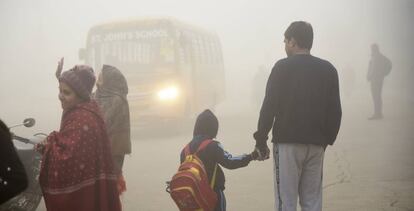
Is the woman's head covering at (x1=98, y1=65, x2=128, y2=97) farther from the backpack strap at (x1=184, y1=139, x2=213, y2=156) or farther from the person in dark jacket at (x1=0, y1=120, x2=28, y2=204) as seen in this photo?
the person in dark jacket at (x1=0, y1=120, x2=28, y2=204)

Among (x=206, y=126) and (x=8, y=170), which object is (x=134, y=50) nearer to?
(x=206, y=126)

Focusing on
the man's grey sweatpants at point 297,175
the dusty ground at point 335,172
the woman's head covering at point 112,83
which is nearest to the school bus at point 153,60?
the dusty ground at point 335,172

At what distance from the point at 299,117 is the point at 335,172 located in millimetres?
4799

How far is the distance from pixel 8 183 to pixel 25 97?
37.3m

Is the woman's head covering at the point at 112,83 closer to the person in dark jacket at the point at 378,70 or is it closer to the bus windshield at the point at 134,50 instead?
the bus windshield at the point at 134,50

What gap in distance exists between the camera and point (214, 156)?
415 centimetres

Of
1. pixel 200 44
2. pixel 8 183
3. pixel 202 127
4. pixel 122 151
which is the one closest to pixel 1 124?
pixel 8 183

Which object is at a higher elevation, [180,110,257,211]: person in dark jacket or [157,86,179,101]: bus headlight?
[180,110,257,211]: person in dark jacket

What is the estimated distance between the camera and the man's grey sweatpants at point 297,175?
3.89m

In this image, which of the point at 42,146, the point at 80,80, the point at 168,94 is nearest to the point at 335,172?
the point at 80,80

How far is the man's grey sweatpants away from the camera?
3.89 meters

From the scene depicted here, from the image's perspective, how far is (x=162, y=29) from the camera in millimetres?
14430

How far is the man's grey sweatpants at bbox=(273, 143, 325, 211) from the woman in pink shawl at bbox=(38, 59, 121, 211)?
1.16m

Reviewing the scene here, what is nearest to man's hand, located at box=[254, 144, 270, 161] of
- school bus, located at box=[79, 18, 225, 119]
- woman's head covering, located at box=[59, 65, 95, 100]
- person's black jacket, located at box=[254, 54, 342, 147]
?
person's black jacket, located at box=[254, 54, 342, 147]
